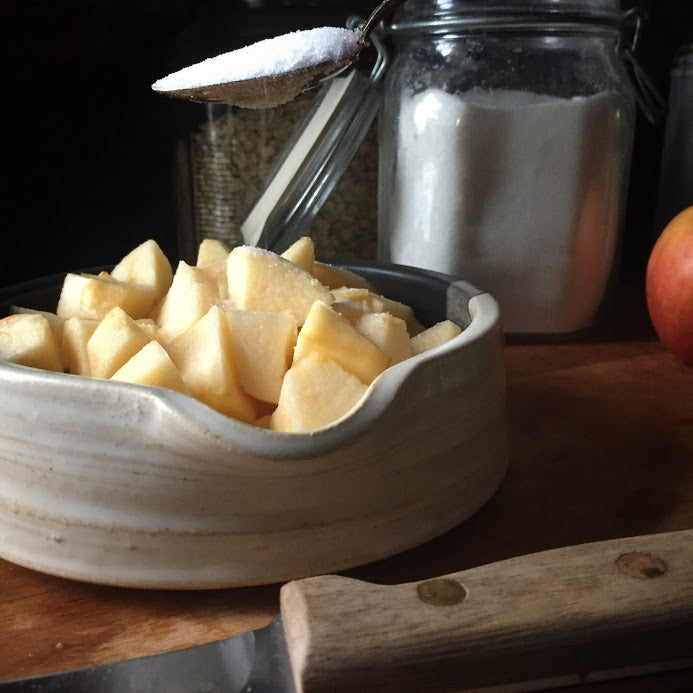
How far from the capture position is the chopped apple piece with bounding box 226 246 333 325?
60 cm

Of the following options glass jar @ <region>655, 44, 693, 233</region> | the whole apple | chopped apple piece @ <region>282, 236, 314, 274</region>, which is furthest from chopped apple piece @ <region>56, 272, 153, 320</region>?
glass jar @ <region>655, 44, 693, 233</region>

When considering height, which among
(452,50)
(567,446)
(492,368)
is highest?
(452,50)

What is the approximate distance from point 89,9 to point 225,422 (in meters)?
0.78

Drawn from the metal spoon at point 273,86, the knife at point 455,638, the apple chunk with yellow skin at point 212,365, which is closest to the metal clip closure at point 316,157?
the metal spoon at point 273,86

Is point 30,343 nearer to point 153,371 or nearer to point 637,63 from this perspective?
point 153,371

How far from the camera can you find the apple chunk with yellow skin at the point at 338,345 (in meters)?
0.52

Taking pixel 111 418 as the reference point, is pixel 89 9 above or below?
above

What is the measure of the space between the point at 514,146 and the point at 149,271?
422 millimetres

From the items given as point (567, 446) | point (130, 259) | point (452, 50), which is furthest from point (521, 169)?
point (130, 259)

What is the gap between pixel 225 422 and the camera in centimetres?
43

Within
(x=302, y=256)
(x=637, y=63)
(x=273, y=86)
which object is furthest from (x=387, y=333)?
(x=637, y=63)

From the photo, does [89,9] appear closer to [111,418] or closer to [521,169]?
[521,169]

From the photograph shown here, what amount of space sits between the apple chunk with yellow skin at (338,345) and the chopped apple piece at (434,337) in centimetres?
8

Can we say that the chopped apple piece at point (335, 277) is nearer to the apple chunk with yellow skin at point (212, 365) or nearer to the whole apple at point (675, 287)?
the apple chunk with yellow skin at point (212, 365)
